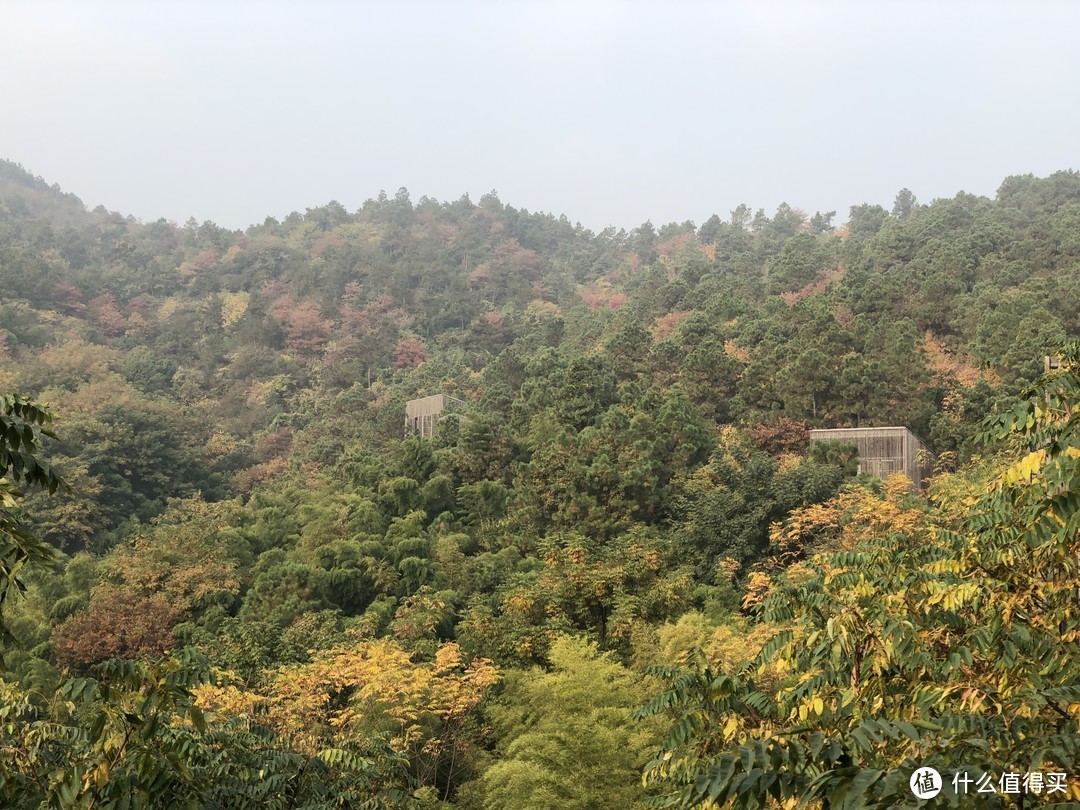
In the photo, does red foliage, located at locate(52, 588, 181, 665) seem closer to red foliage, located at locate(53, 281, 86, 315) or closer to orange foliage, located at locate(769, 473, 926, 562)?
→ orange foliage, located at locate(769, 473, 926, 562)

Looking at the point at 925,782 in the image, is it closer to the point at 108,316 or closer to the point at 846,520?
the point at 846,520

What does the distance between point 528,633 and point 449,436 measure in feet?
37.5

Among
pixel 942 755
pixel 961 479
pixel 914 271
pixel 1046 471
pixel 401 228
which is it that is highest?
pixel 401 228

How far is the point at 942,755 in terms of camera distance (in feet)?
10.2

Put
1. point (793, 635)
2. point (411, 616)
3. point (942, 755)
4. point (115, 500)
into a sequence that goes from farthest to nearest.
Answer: point (115, 500) → point (411, 616) → point (793, 635) → point (942, 755)

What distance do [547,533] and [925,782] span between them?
19.9m

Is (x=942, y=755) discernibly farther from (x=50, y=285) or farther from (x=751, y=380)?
(x=50, y=285)

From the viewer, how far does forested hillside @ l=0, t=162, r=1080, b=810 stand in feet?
15.3

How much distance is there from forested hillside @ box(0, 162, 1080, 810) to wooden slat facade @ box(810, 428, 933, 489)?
0.54 meters

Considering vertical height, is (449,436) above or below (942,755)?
below

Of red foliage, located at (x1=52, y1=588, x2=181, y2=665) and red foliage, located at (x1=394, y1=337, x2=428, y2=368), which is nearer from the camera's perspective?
red foliage, located at (x1=52, y1=588, x2=181, y2=665)

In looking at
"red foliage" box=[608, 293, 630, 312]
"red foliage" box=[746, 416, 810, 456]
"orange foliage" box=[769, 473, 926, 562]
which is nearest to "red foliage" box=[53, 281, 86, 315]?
"red foliage" box=[608, 293, 630, 312]

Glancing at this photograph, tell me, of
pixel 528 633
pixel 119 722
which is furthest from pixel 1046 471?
pixel 528 633

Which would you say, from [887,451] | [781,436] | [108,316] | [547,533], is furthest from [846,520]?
[108,316]
